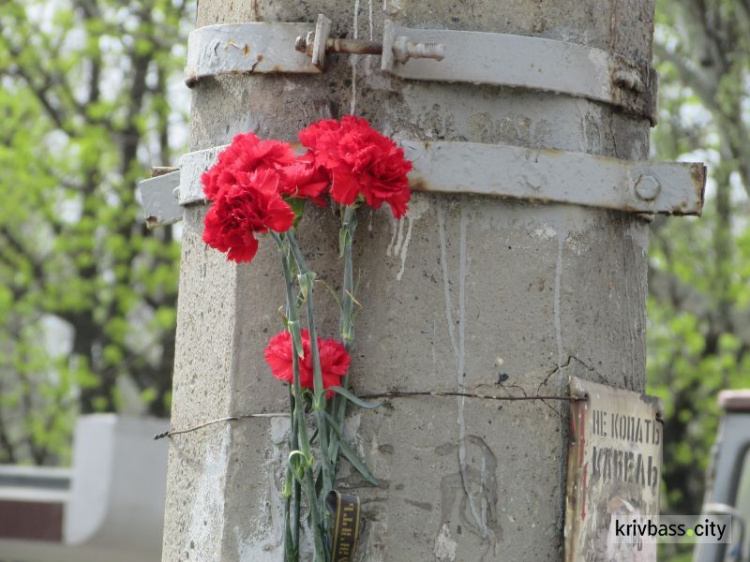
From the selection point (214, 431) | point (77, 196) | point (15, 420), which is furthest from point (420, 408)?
point (15, 420)

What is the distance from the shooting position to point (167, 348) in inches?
513

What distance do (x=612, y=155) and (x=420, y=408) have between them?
2.18 ft

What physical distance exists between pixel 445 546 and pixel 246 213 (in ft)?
2.32

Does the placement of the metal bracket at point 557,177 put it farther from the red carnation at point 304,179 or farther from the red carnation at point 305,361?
the red carnation at point 305,361

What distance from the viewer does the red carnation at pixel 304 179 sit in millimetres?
2375

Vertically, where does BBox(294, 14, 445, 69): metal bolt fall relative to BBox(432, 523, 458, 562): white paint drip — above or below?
above

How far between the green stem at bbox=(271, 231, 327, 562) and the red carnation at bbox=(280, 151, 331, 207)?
0.31ft

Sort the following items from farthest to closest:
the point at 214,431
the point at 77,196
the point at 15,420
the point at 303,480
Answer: the point at 15,420 → the point at 77,196 → the point at 214,431 → the point at 303,480

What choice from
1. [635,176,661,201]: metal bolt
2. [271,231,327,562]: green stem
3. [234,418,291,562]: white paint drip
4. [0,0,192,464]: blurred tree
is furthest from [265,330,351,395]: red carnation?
[0,0,192,464]: blurred tree

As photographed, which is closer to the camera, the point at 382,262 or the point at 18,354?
the point at 382,262

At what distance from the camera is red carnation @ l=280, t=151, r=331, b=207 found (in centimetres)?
238

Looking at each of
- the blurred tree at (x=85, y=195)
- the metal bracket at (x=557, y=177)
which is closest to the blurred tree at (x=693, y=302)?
Result: the blurred tree at (x=85, y=195)

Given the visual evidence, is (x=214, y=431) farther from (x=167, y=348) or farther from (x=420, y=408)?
(x=167, y=348)

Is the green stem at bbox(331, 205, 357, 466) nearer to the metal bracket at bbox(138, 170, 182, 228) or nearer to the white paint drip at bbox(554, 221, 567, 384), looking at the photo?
the white paint drip at bbox(554, 221, 567, 384)
